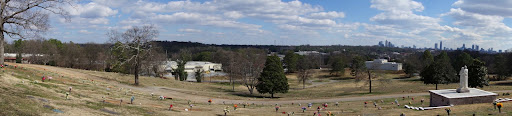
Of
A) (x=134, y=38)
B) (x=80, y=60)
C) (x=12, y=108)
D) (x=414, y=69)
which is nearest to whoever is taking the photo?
(x=12, y=108)

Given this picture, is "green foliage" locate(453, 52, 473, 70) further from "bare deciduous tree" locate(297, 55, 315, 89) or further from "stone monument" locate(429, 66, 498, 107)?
"stone monument" locate(429, 66, 498, 107)

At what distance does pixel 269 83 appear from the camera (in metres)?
38.9

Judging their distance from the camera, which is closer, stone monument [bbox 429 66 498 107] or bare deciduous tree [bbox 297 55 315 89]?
stone monument [bbox 429 66 498 107]

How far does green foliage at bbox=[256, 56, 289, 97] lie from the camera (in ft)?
129

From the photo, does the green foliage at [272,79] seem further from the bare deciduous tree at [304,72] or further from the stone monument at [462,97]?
the bare deciduous tree at [304,72]

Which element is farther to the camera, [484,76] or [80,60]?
[80,60]

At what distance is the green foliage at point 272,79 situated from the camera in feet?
129

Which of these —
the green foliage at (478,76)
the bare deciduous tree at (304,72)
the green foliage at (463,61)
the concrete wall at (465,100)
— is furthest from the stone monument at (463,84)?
the green foliage at (463,61)

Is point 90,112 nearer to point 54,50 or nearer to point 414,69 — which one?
point 54,50

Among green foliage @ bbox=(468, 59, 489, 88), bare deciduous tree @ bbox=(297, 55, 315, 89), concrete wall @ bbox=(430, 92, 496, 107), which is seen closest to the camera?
concrete wall @ bbox=(430, 92, 496, 107)

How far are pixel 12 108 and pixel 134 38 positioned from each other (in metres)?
24.9

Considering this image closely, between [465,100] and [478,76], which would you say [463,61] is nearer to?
[478,76]

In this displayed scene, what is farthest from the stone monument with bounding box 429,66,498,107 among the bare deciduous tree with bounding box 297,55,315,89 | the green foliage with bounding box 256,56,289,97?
the bare deciduous tree with bounding box 297,55,315,89

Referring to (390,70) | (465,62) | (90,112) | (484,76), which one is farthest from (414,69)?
(90,112)
